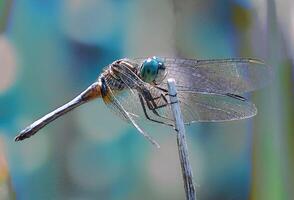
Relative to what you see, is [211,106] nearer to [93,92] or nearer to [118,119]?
[93,92]

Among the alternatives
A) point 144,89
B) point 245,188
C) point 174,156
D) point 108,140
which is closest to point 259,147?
point 245,188

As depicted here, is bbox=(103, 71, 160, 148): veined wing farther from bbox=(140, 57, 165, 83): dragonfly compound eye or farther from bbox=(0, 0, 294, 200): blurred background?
bbox=(0, 0, 294, 200): blurred background

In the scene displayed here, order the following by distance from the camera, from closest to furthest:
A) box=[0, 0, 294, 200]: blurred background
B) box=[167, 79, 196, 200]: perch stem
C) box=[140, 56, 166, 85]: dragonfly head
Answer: box=[167, 79, 196, 200]: perch stem < box=[140, 56, 166, 85]: dragonfly head < box=[0, 0, 294, 200]: blurred background

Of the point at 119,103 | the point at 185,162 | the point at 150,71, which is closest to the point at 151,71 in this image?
the point at 150,71

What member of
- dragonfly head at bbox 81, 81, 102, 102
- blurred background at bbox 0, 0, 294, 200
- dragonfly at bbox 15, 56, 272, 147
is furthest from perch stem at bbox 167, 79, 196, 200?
blurred background at bbox 0, 0, 294, 200

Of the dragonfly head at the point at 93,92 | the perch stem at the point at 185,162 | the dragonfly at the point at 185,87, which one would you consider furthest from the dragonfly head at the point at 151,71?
the perch stem at the point at 185,162

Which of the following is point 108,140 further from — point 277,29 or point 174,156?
point 277,29
